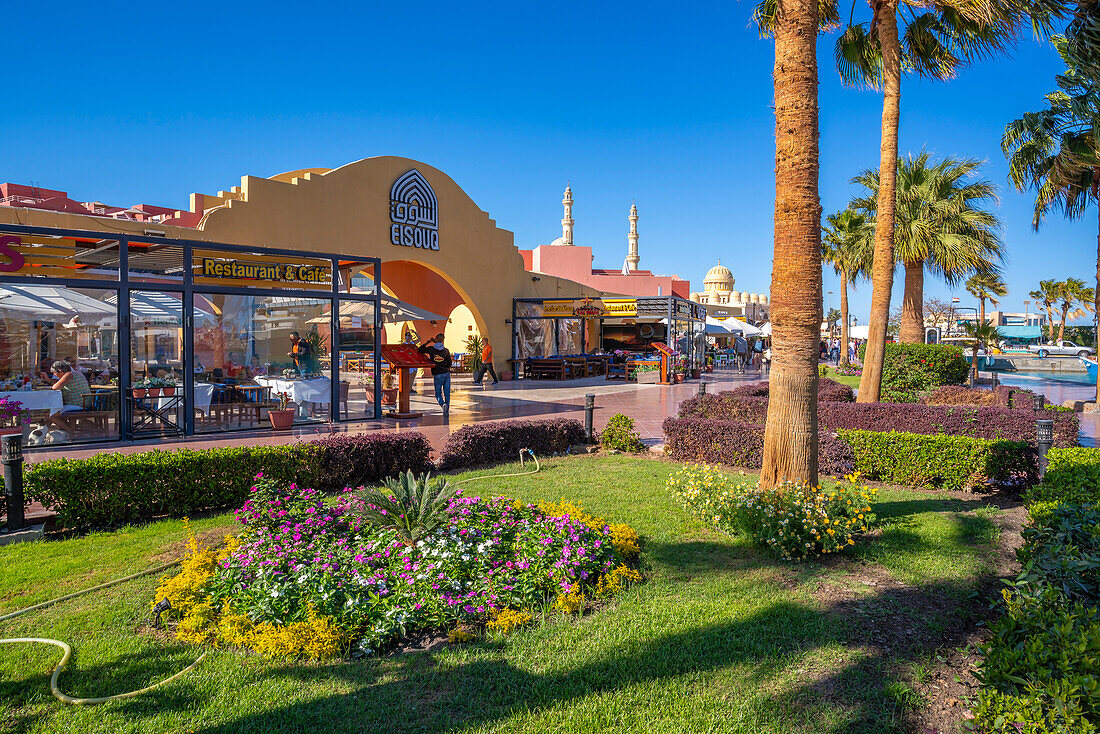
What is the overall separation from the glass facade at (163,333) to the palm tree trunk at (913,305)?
1612 cm

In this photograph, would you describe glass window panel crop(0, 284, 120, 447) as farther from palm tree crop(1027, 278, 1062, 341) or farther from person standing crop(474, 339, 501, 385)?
palm tree crop(1027, 278, 1062, 341)

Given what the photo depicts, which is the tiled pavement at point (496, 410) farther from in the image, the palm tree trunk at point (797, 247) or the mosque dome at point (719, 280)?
the mosque dome at point (719, 280)

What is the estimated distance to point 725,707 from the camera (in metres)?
3.02

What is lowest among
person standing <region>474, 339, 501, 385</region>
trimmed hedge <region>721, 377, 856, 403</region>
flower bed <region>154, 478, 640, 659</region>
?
flower bed <region>154, 478, 640, 659</region>

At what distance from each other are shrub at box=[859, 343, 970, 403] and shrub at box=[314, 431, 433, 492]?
15.3m

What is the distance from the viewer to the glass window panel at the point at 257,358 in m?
11.4

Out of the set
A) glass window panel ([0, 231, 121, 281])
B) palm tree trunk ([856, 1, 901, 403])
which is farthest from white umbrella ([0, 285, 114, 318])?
palm tree trunk ([856, 1, 901, 403])

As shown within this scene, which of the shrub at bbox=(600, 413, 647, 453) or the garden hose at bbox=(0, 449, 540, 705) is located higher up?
the shrub at bbox=(600, 413, 647, 453)

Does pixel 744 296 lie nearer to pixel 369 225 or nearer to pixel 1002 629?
pixel 369 225

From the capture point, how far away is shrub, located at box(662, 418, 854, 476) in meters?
8.20

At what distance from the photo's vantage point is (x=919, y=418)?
963 centimetres

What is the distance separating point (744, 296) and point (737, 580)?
91.6 metres

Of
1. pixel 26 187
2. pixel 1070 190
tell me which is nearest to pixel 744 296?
pixel 1070 190

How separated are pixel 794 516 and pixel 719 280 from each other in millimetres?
96725
